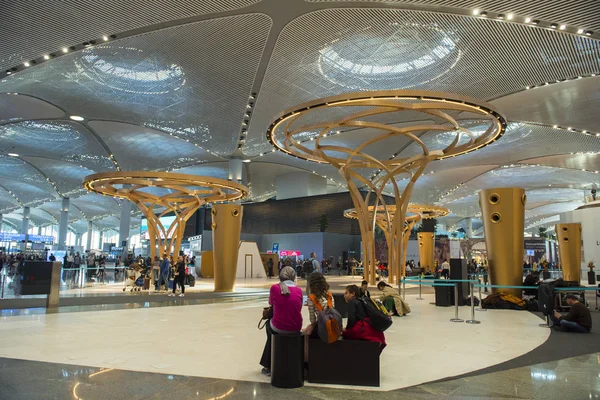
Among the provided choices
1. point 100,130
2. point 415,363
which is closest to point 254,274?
point 100,130

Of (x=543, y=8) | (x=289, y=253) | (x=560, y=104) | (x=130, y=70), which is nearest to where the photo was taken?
(x=543, y=8)

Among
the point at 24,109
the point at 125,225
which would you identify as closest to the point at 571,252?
the point at 24,109

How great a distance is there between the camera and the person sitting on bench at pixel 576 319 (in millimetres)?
7770

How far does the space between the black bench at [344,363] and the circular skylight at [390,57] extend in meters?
12.8

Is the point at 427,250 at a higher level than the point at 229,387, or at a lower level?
higher

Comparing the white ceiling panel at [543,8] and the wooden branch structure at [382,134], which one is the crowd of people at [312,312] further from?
the white ceiling panel at [543,8]

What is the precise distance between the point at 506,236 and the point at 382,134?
7832 millimetres

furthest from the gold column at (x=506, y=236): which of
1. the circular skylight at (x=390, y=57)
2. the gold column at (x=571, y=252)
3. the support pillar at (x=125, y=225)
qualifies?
the support pillar at (x=125, y=225)

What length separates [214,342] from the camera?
6.60 m

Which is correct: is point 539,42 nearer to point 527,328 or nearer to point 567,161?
point 527,328

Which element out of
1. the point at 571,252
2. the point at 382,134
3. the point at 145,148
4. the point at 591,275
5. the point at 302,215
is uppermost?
the point at 145,148

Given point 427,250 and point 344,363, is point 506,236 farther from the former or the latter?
point 427,250

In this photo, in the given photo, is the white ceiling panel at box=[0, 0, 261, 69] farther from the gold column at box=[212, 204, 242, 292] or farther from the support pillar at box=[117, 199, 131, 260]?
the support pillar at box=[117, 199, 131, 260]

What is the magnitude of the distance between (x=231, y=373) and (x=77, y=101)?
21172mm
